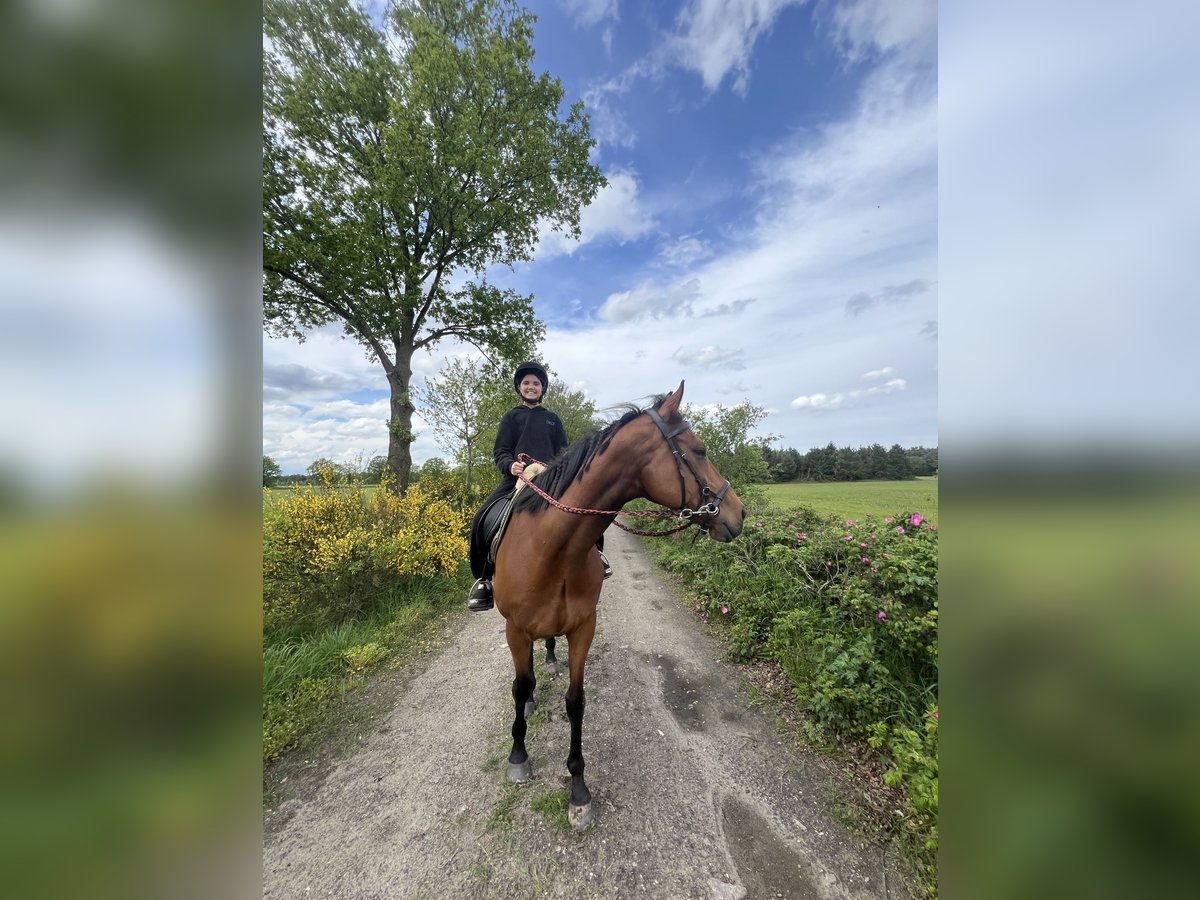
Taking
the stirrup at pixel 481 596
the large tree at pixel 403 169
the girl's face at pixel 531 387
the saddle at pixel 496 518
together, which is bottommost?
the stirrup at pixel 481 596

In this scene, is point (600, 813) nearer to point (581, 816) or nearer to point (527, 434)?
point (581, 816)

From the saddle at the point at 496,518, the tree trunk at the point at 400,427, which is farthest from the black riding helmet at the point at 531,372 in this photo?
the tree trunk at the point at 400,427

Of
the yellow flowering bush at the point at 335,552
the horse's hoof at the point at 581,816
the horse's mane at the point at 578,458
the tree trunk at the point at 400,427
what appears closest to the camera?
the horse's hoof at the point at 581,816

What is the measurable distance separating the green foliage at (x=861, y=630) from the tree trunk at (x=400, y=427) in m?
8.09

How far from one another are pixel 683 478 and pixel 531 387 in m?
2.47

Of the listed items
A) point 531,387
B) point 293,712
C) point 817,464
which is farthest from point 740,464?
point 293,712

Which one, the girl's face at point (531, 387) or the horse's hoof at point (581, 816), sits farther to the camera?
the girl's face at point (531, 387)

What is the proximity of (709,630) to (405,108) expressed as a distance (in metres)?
12.3

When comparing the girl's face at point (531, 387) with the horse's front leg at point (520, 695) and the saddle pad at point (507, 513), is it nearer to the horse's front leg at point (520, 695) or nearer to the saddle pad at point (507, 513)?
the saddle pad at point (507, 513)

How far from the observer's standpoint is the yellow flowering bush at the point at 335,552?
19.1 feet

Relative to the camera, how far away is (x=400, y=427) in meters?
10.2
